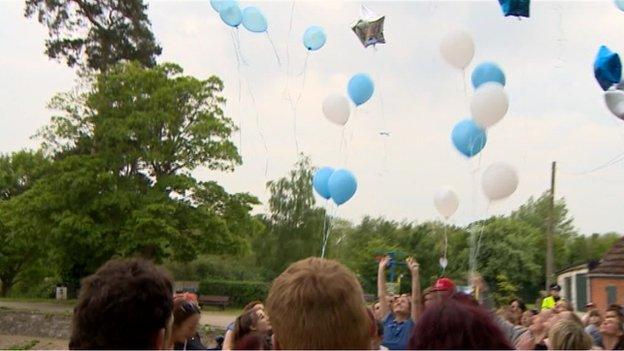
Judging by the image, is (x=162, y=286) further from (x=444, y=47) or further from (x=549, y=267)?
(x=549, y=267)

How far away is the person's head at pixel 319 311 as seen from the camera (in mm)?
2109

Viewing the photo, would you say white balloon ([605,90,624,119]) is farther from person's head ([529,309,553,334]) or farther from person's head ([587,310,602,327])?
person's head ([529,309,553,334])

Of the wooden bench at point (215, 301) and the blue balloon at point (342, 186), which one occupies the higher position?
the blue balloon at point (342, 186)

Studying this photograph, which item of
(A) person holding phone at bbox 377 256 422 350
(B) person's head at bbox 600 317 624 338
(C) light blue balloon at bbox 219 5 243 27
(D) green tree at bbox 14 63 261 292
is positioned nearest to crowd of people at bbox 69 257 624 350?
(A) person holding phone at bbox 377 256 422 350

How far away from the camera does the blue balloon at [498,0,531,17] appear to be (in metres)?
8.78

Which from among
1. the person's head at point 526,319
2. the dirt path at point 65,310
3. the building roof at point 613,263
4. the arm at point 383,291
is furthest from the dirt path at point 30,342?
the arm at point 383,291

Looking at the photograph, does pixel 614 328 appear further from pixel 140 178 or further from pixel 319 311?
pixel 140 178

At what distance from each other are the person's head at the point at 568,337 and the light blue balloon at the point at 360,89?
5.77 m

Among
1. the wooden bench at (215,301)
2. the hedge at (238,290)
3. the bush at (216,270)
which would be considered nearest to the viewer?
the wooden bench at (215,301)

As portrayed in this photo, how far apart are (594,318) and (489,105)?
2350mm

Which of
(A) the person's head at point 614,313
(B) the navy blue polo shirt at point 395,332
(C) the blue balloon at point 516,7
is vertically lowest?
(B) the navy blue polo shirt at point 395,332

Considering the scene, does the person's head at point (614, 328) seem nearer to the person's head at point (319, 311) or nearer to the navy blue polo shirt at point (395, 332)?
the navy blue polo shirt at point (395, 332)

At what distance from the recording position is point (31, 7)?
854 inches

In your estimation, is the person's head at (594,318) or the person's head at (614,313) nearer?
the person's head at (614,313)
